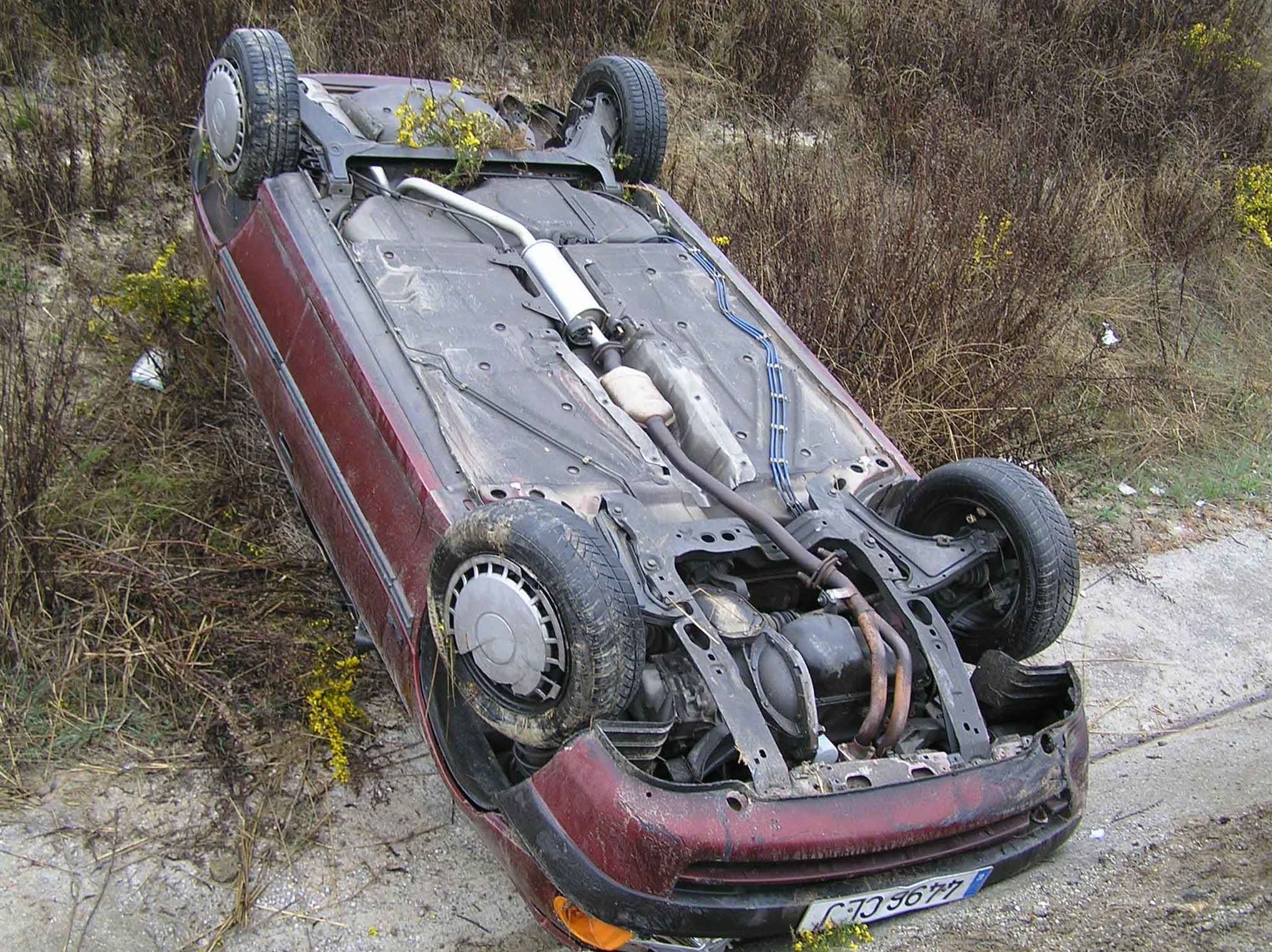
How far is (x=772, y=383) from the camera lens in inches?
148

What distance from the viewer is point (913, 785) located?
2.64m

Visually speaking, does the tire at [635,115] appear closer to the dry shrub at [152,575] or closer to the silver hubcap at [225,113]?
the silver hubcap at [225,113]

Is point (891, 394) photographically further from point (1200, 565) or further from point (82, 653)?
point (82, 653)

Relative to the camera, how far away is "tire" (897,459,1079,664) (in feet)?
10.1

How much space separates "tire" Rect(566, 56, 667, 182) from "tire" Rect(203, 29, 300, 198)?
135 cm

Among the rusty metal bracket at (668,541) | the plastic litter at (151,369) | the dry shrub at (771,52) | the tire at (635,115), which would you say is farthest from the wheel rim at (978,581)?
the dry shrub at (771,52)

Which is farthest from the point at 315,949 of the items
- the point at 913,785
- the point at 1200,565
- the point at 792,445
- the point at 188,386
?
the point at 1200,565

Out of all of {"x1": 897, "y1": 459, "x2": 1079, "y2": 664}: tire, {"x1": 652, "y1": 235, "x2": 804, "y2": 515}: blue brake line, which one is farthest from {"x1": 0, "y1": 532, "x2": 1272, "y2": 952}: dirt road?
{"x1": 652, "y1": 235, "x2": 804, "y2": 515}: blue brake line

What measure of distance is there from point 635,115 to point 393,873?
10.0 feet

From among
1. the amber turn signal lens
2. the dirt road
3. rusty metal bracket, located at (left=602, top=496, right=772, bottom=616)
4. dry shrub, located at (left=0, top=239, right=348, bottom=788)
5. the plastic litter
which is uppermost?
rusty metal bracket, located at (left=602, top=496, right=772, bottom=616)

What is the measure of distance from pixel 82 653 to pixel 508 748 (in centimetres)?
143

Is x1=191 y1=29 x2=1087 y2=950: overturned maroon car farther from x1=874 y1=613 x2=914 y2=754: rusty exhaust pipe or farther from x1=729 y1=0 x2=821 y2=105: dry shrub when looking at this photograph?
x1=729 y1=0 x2=821 y2=105: dry shrub

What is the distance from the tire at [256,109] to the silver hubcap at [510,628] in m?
1.98

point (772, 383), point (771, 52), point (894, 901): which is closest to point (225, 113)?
point (772, 383)
